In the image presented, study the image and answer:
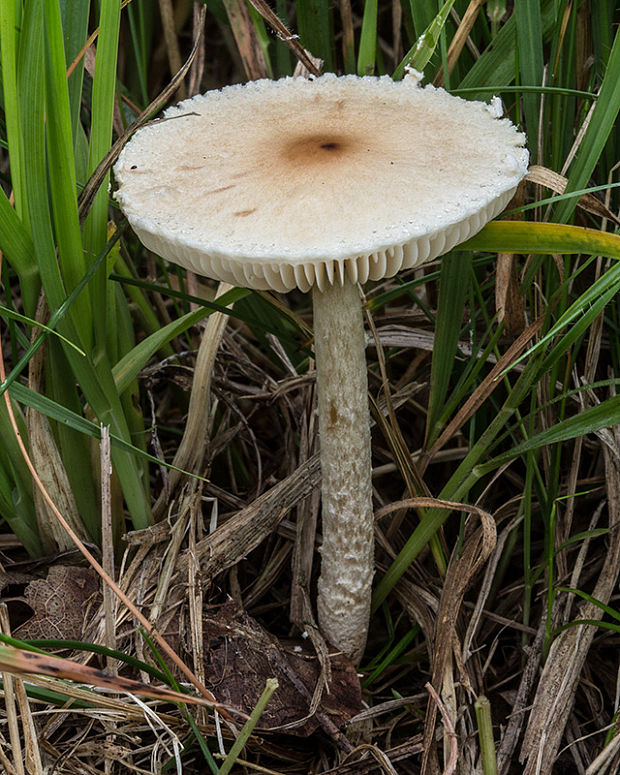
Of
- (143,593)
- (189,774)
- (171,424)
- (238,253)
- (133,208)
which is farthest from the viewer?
(171,424)

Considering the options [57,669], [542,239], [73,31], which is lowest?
[57,669]

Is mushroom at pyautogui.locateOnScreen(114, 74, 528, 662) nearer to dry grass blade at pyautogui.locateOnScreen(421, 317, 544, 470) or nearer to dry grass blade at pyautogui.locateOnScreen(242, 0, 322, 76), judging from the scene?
dry grass blade at pyautogui.locateOnScreen(242, 0, 322, 76)

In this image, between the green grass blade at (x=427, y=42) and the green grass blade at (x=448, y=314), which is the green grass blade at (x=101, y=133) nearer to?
the green grass blade at (x=427, y=42)

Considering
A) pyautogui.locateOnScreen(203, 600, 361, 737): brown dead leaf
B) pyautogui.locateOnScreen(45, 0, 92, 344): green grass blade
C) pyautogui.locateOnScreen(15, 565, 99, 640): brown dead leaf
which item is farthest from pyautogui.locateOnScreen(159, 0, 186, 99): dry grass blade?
pyautogui.locateOnScreen(203, 600, 361, 737): brown dead leaf

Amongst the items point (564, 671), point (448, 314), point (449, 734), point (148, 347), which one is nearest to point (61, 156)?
point (148, 347)

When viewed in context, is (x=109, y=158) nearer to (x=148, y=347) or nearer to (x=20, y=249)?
(x=20, y=249)

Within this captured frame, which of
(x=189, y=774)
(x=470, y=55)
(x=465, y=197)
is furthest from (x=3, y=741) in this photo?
(x=470, y=55)

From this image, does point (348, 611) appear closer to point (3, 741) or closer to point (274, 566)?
point (274, 566)
